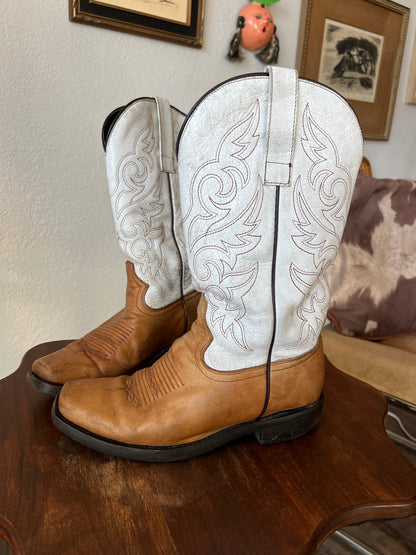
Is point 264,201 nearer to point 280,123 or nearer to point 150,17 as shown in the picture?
point 280,123

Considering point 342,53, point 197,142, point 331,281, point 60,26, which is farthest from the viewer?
point 342,53


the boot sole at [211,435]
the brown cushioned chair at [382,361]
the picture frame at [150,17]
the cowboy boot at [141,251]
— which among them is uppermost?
the picture frame at [150,17]

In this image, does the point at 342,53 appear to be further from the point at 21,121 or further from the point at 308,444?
the point at 308,444

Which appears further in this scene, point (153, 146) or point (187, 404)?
point (153, 146)

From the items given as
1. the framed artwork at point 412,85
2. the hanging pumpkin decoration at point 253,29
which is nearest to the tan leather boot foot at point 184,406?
the hanging pumpkin decoration at point 253,29

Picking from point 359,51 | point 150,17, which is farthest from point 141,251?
point 359,51

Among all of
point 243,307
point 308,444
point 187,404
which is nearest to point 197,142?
point 243,307

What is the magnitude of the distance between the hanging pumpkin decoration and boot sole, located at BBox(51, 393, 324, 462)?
1129 mm

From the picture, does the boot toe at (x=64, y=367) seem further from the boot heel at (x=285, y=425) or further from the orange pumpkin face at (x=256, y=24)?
the orange pumpkin face at (x=256, y=24)

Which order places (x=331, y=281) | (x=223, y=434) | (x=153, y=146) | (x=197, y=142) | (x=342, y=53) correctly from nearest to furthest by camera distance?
1. (x=197, y=142)
2. (x=223, y=434)
3. (x=153, y=146)
4. (x=331, y=281)
5. (x=342, y=53)

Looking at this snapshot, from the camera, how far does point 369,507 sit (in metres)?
0.50

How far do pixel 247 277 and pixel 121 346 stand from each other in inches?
11.5

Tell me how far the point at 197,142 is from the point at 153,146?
0.23 metres

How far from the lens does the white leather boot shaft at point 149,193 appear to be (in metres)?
0.64
